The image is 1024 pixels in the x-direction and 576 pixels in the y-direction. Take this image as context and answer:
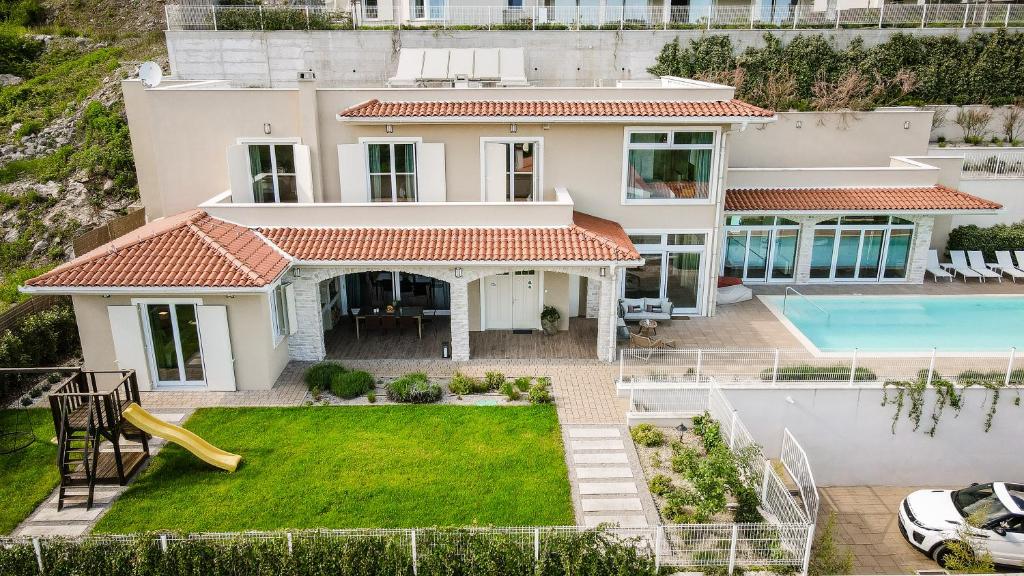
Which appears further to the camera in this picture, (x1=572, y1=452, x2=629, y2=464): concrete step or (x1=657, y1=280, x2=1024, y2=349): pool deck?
(x1=657, y1=280, x2=1024, y2=349): pool deck

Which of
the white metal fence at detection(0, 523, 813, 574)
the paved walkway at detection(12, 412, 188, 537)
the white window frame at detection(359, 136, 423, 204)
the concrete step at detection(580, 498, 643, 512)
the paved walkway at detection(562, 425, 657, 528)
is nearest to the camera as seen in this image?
the white metal fence at detection(0, 523, 813, 574)

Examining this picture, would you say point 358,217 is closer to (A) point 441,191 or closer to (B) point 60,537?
(A) point 441,191

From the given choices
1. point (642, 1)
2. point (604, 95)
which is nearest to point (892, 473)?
point (604, 95)

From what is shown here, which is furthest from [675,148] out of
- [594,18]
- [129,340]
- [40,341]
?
[40,341]

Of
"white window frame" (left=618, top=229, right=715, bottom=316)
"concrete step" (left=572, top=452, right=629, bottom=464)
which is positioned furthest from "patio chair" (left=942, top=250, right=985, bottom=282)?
"concrete step" (left=572, top=452, right=629, bottom=464)

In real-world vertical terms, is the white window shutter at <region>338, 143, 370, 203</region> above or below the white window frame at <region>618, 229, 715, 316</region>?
above

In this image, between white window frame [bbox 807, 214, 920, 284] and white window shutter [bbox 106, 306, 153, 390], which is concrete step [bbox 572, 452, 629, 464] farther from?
white window frame [bbox 807, 214, 920, 284]

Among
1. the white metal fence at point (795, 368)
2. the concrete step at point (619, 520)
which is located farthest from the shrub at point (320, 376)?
the concrete step at point (619, 520)
